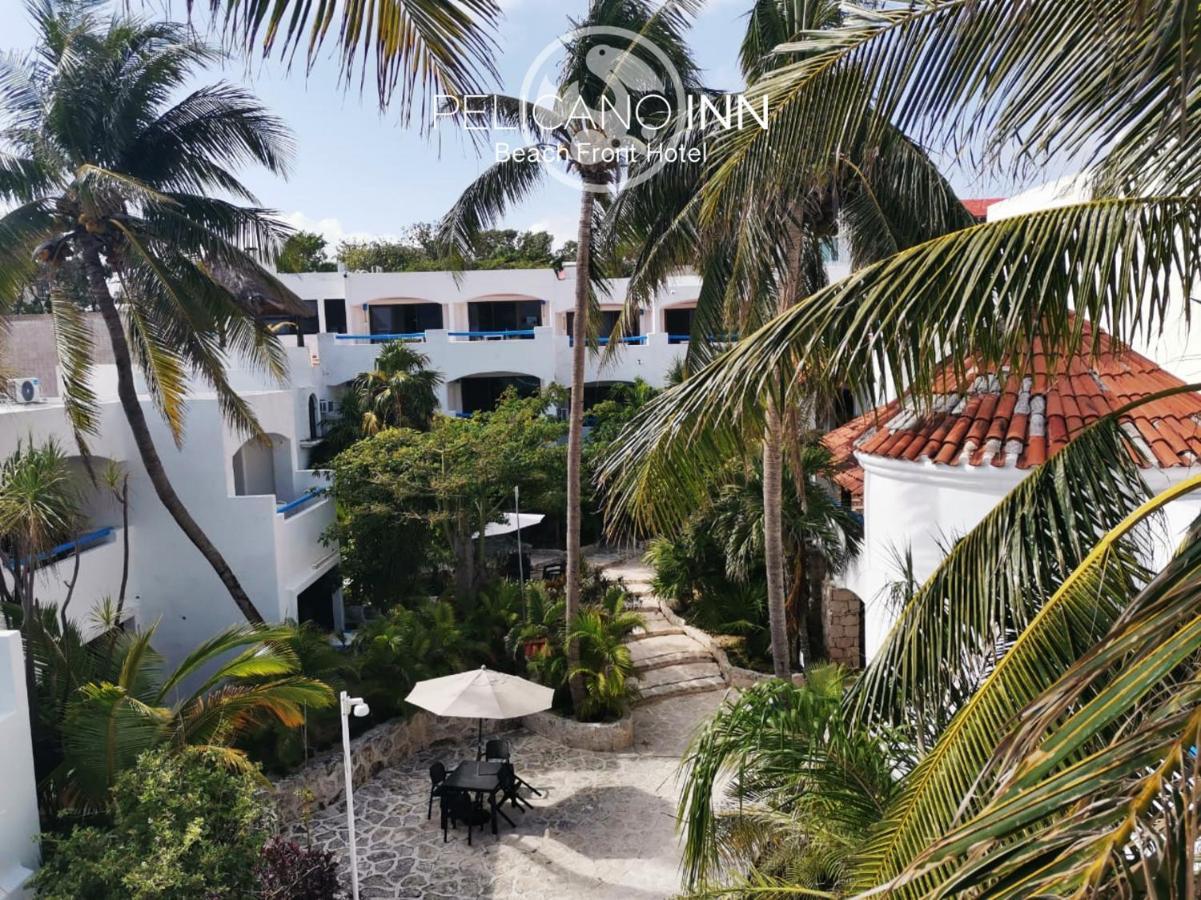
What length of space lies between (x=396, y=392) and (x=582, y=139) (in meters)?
14.2

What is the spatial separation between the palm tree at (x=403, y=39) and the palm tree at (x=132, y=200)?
10721mm

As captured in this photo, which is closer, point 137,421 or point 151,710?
point 151,710

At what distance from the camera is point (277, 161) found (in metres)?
A: 13.6

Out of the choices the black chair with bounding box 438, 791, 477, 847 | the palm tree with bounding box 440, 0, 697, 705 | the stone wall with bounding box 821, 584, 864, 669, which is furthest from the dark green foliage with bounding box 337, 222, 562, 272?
the black chair with bounding box 438, 791, 477, 847

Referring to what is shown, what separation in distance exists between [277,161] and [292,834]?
31.4ft

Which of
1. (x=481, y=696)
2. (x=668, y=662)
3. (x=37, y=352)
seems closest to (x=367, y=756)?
(x=481, y=696)

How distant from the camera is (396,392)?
25844 mm

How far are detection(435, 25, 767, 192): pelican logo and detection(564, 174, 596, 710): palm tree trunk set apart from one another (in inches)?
23.2

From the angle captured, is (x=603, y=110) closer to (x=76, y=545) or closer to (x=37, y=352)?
(x=76, y=545)

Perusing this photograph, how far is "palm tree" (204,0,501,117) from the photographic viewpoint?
2.42m

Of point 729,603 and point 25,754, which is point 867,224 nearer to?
point 729,603

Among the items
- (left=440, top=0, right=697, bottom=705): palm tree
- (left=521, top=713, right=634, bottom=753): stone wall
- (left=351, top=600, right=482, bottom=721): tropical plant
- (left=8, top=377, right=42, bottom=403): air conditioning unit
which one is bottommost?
(left=521, top=713, right=634, bottom=753): stone wall

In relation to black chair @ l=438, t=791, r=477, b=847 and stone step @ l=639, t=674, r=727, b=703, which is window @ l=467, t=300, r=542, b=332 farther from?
black chair @ l=438, t=791, r=477, b=847

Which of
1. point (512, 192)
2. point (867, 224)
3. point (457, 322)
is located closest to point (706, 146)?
point (867, 224)
